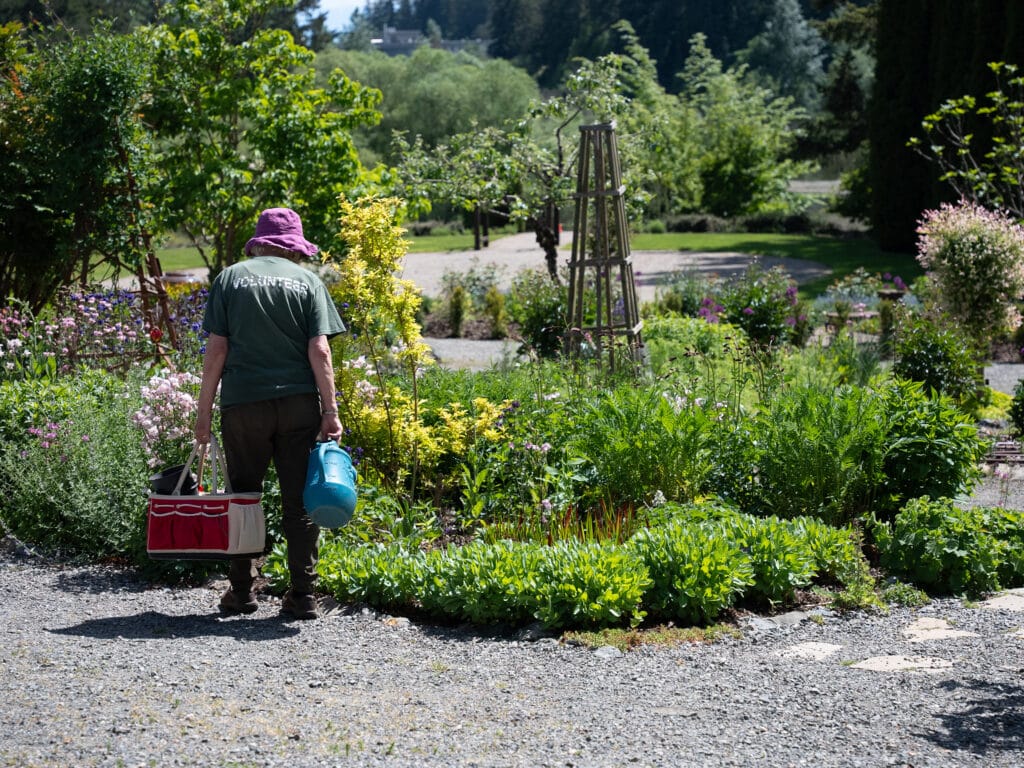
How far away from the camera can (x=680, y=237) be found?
30.8 m

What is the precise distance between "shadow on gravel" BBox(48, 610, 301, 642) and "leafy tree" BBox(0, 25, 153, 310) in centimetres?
464

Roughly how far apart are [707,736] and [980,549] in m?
2.15

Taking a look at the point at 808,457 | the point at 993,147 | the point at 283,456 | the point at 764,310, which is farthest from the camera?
the point at 993,147

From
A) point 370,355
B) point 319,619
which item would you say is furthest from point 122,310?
point 319,619

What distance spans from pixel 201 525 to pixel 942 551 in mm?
3099

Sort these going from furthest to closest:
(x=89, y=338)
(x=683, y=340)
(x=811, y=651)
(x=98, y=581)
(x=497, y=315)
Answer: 1. (x=497, y=315)
2. (x=683, y=340)
3. (x=89, y=338)
4. (x=98, y=581)
5. (x=811, y=651)

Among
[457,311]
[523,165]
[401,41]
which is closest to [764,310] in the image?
[523,165]

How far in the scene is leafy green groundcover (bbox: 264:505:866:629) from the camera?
4316 mm

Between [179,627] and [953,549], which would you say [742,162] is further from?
[179,627]

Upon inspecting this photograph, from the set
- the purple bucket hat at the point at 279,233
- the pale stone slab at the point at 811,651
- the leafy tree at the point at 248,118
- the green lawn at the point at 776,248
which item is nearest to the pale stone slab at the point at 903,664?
the pale stone slab at the point at 811,651

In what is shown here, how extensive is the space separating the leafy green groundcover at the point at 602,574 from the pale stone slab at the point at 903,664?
0.63 metres

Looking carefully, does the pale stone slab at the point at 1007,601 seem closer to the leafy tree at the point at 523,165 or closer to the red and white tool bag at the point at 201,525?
the red and white tool bag at the point at 201,525

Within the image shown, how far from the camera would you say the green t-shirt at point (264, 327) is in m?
4.34

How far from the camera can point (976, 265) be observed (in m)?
10.2
